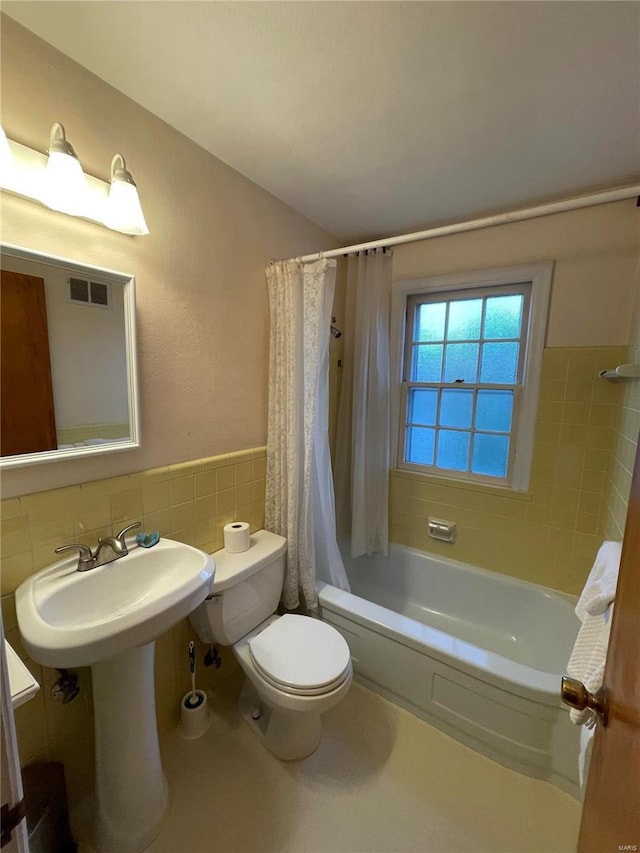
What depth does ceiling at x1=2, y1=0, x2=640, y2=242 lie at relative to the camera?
0.88 meters

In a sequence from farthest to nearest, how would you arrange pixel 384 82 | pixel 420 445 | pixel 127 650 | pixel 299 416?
1. pixel 420 445
2. pixel 299 416
3. pixel 384 82
4. pixel 127 650

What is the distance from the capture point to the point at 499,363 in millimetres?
2021

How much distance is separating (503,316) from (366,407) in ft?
3.08

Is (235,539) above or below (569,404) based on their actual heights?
below

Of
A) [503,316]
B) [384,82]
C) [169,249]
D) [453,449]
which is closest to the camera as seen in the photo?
[384,82]

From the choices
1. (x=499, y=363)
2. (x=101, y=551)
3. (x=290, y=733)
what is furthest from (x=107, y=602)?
(x=499, y=363)

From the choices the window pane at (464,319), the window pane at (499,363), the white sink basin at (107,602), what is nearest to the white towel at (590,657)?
the white sink basin at (107,602)

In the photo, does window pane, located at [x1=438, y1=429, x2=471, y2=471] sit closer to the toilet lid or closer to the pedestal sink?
the toilet lid

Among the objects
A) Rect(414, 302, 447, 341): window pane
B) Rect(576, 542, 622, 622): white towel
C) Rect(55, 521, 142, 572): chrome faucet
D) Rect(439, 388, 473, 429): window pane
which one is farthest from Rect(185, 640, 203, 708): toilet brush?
Rect(414, 302, 447, 341): window pane

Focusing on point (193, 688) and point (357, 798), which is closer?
point (357, 798)

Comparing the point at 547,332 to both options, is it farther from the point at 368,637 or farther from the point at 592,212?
the point at 368,637

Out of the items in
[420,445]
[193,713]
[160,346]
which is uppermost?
[160,346]

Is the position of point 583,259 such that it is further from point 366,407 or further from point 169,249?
point 169,249

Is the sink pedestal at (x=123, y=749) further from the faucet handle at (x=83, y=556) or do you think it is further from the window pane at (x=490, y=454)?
the window pane at (x=490, y=454)
